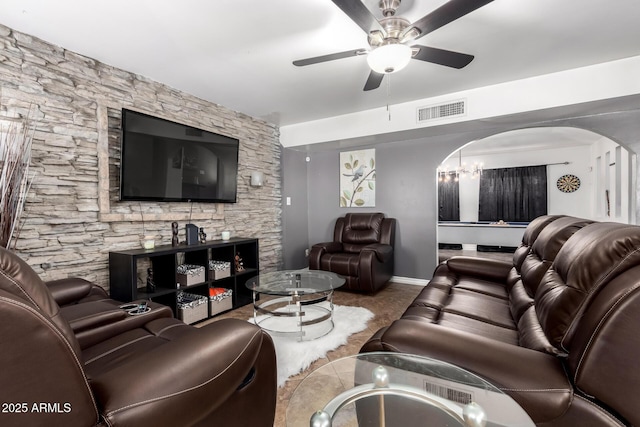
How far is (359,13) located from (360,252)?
2649 millimetres

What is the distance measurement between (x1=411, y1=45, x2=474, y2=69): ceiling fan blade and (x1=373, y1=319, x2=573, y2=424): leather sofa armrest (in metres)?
1.73

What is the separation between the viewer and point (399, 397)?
998 millimetres

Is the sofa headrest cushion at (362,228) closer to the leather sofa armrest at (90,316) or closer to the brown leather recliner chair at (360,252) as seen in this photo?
the brown leather recliner chair at (360,252)

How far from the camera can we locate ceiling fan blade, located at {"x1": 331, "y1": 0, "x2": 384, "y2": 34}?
4.70 ft

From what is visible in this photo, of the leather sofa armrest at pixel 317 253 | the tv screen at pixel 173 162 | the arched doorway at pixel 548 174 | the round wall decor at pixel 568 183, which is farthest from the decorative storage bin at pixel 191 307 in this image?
the round wall decor at pixel 568 183

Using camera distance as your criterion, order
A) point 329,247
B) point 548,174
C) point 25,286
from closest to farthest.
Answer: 1. point 25,286
2. point 329,247
3. point 548,174

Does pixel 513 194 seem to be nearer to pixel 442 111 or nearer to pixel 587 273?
pixel 442 111

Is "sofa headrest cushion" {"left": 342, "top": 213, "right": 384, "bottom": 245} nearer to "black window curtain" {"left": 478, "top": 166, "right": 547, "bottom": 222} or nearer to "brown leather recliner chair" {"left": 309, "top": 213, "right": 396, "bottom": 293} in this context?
"brown leather recliner chair" {"left": 309, "top": 213, "right": 396, "bottom": 293}

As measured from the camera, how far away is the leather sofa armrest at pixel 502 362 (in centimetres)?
87

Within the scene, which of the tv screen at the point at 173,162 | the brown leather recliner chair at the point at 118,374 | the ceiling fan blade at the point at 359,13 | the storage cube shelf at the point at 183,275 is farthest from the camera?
the tv screen at the point at 173,162

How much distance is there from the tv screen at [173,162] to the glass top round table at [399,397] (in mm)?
2389

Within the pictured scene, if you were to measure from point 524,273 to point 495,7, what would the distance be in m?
1.74

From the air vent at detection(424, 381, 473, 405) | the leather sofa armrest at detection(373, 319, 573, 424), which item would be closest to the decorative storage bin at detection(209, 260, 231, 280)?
the leather sofa armrest at detection(373, 319, 573, 424)

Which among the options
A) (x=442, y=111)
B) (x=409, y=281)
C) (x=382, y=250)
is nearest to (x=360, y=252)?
(x=382, y=250)
